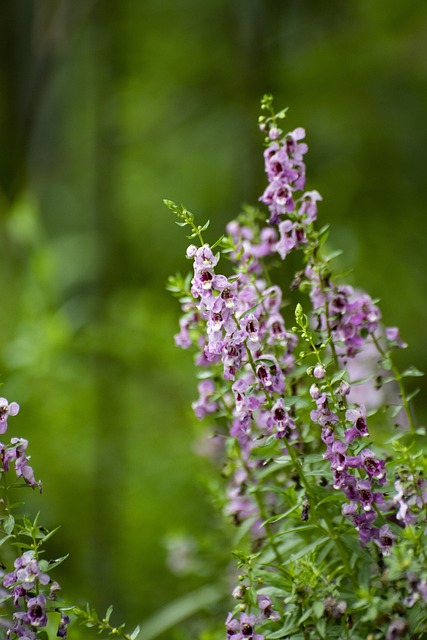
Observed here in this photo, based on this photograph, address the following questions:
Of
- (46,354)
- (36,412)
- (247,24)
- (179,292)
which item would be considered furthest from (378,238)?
(179,292)

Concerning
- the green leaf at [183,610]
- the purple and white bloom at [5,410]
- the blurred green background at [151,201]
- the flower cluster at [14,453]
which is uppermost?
the blurred green background at [151,201]

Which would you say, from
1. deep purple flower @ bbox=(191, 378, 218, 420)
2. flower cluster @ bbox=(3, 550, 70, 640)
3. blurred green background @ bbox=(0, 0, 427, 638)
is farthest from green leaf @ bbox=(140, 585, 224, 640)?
flower cluster @ bbox=(3, 550, 70, 640)

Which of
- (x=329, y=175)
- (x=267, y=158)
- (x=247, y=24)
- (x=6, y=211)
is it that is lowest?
(x=267, y=158)

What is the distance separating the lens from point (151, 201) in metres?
4.59

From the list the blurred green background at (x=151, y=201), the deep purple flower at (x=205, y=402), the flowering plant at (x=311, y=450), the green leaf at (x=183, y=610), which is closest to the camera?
the flowering plant at (x=311, y=450)

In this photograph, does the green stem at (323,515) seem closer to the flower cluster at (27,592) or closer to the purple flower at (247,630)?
the purple flower at (247,630)

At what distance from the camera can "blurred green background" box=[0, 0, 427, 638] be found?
2736 millimetres

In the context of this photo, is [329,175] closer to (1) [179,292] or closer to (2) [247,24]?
(2) [247,24]

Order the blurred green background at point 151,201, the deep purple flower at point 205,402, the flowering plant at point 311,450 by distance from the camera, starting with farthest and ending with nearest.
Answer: the blurred green background at point 151,201 < the deep purple flower at point 205,402 < the flowering plant at point 311,450

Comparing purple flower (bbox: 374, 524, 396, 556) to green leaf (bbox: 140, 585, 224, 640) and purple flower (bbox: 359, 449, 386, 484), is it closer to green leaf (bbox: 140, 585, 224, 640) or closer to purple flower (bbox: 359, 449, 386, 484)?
purple flower (bbox: 359, 449, 386, 484)

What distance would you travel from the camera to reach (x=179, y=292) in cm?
114

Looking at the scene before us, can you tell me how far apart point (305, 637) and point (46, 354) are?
1476 mm

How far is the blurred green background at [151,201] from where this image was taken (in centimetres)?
274

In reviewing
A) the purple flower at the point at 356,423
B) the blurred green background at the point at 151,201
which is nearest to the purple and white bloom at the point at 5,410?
the purple flower at the point at 356,423
